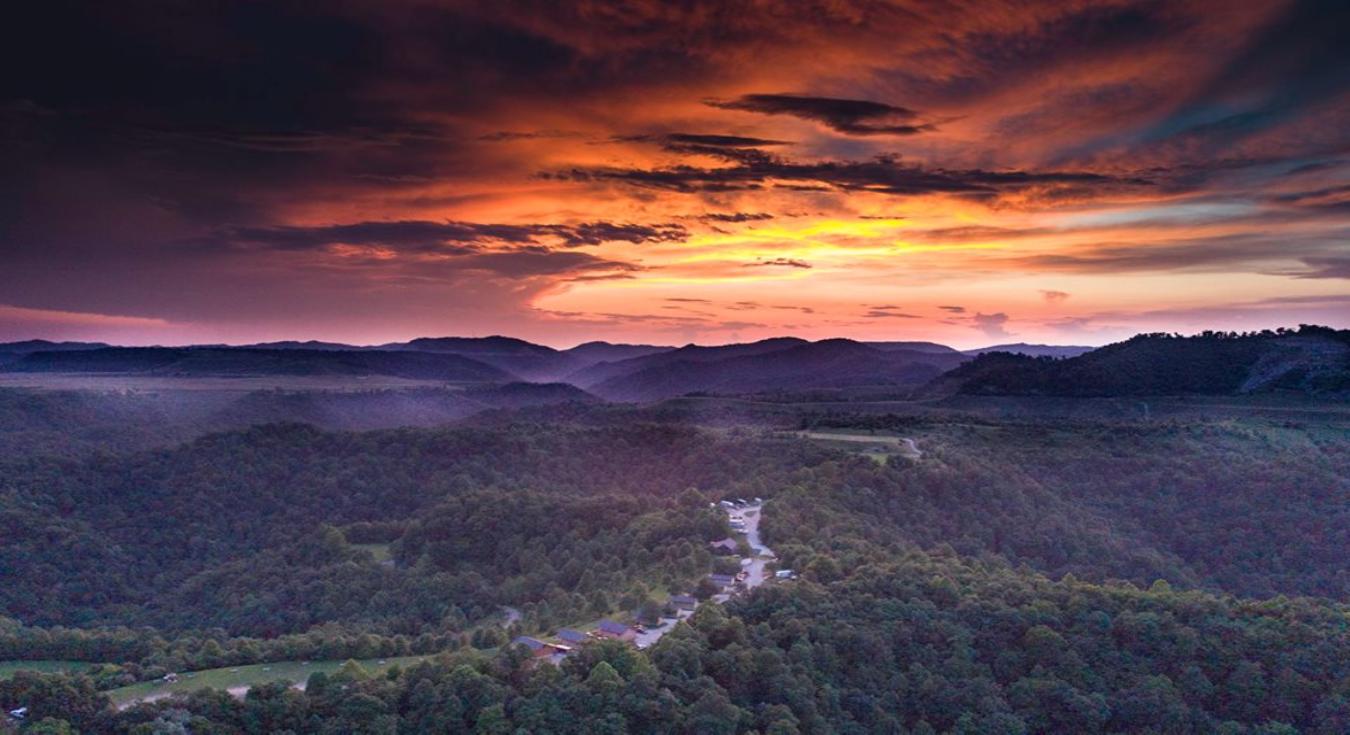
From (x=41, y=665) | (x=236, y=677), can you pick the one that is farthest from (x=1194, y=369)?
(x=41, y=665)

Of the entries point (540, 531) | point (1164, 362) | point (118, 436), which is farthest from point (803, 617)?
point (118, 436)

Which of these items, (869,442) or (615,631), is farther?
(869,442)

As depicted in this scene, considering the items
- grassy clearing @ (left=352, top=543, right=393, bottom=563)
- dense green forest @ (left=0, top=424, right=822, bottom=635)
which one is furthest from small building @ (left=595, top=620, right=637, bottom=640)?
grassy clearing @ (left=352, top=543, right=393, bottom=563)

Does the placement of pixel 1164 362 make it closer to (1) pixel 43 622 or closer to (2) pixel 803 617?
(2) pixel 803 617

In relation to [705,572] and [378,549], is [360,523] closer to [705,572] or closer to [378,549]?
[378,549]

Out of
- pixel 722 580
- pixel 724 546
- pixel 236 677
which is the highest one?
pixel 724 546

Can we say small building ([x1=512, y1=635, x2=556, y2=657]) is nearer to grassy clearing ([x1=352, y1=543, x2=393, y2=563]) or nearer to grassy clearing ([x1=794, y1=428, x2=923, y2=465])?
grassy clearing ([x1=352, y1=543, x2=393, y2=563])
